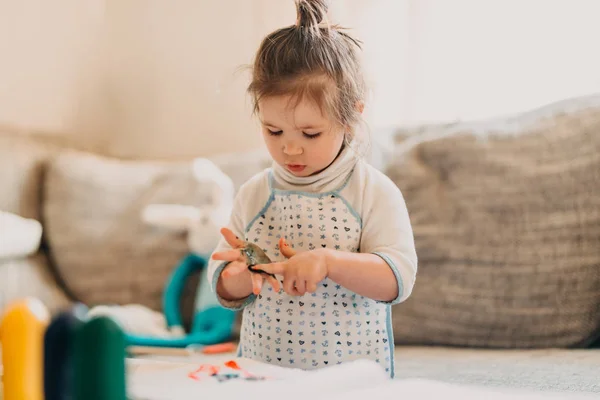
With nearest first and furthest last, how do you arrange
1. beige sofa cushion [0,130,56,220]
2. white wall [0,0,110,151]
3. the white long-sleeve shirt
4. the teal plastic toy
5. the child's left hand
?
1. the child's left hand
2. the white long-sleeve shirt
3. the teal plastic toy
4. beige sofa cushion [0,130,56,220]
5. white wall [0,0,110,151]

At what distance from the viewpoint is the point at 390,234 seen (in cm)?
97

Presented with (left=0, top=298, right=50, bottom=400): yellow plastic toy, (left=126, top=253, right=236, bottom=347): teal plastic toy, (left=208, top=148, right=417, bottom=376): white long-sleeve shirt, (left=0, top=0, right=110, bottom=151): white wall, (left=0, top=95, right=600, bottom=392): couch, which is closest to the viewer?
(left=0, top=298, right=50, bottom=400): yellow plastic toy

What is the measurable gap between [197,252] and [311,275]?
866mm

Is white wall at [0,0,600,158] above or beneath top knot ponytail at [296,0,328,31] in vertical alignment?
above

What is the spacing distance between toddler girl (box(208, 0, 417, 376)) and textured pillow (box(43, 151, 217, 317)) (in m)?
0.74

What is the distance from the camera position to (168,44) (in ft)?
7.82

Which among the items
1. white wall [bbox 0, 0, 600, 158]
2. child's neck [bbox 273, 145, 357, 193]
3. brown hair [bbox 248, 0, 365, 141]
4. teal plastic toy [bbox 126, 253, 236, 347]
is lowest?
teal plastic toy [bbox 126, 253, 236, 347]

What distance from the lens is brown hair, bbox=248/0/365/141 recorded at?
3.05ft

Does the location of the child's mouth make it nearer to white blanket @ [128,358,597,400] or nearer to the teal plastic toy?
white blanket @ [128,358,597,400]

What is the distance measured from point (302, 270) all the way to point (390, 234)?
0.55 ft

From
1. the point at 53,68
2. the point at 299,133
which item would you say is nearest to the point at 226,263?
the point at 299,133

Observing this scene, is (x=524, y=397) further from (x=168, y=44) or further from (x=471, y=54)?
(x=168, y=44)

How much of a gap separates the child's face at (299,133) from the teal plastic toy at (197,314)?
69 cm

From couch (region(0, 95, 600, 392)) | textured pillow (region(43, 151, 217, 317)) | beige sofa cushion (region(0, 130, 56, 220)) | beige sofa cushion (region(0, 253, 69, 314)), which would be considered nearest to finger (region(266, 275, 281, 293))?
couch (region(0, 95, 600, 392))
